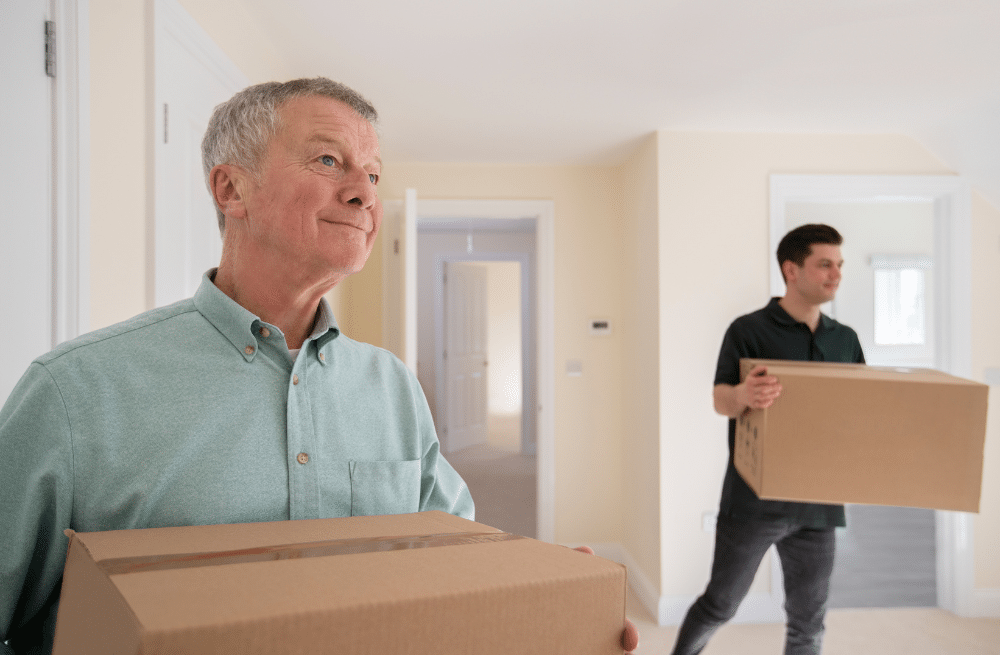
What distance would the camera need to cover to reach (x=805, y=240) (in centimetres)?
201

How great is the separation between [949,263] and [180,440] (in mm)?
3660

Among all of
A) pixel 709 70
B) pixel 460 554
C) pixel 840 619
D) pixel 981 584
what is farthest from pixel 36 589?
pixel 981 584

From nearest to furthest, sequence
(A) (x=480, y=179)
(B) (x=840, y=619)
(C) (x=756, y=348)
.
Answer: (C) (x=756, y=348)
(B) (x=840, y=619)
(A) (x=480, y=179)

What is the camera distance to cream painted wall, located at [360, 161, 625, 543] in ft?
12.3

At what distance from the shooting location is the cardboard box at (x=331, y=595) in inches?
13.6

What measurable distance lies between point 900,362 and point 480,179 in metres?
4.48

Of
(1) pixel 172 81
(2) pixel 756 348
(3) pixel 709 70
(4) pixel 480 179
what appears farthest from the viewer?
(4) pixel 480 179

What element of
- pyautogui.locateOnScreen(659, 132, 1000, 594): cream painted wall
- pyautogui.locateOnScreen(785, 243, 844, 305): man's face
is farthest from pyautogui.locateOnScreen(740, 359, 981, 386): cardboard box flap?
pyautogui.locateOnScreen(659, 132, 1000, 594): cream painted wall

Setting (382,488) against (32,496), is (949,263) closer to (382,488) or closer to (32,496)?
(382,488)

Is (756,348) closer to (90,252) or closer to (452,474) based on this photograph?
(452,474)

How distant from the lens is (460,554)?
1.57 ft

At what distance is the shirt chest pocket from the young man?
1.35 meters

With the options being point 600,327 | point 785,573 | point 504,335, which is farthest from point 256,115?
point 504,335

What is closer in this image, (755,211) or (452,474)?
(452,474)
